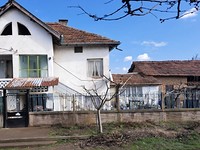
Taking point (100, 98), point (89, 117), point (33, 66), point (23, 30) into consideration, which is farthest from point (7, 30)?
point (100, 98)

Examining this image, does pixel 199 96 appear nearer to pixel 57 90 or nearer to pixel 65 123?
pixel 65 123

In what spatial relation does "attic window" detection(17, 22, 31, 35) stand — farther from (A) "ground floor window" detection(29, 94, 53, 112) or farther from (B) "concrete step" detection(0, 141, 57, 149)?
(B) "concrete step" detection(0, 141, 57, 149)

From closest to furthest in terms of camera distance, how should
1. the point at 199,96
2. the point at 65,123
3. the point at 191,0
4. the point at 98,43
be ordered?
the point at 191,0, the point at 65,123, the point at 199,96, the point at 98,43

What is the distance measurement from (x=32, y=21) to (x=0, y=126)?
9.07 m

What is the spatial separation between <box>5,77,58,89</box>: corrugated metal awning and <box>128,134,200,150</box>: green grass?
9533 millimetres

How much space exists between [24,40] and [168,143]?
48.8 ft

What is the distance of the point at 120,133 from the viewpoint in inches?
536

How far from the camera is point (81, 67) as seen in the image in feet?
85.0

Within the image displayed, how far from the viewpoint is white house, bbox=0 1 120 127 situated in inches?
826

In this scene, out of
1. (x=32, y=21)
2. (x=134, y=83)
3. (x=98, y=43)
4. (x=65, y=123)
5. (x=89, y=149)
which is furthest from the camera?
(x=134, y=83)

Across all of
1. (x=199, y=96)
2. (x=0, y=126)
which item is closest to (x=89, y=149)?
(x=0, y=126)

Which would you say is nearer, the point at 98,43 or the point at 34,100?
the point at 34,100

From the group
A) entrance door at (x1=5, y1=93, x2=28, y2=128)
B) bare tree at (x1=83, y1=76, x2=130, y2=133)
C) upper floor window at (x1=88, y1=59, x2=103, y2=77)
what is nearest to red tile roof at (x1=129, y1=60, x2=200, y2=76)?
upper floor window at (x1=88, y1=59, x2=103, y2=77)

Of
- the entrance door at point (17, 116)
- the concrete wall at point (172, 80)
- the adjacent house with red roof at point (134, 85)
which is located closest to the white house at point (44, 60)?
the entrance door at point (17, 116)
